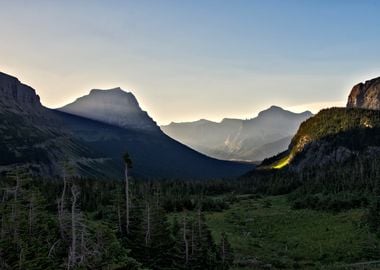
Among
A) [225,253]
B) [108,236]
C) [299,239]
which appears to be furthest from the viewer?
[299,239]

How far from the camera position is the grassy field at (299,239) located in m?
62.1

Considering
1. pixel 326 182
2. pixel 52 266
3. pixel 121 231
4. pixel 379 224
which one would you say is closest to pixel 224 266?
pixel 121 231

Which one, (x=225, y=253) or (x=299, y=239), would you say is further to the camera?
(x=299, y=239)

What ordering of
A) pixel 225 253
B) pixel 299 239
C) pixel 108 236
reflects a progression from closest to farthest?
pixel 108 236, pixel 225 253, pixel 299 239

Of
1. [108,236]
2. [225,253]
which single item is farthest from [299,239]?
[108,236]

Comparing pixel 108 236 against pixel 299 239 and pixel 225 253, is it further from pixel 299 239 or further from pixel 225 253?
pixel 299 239

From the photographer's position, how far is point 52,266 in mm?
33469

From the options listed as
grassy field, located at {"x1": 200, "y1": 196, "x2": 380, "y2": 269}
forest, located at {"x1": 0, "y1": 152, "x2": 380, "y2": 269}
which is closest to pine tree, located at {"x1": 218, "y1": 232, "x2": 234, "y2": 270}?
forest, located at {"x1": 0, "y1": 152, "x2": 380, "y2": 269}

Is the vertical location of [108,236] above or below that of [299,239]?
above

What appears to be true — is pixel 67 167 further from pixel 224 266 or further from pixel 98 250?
pixel 224 266

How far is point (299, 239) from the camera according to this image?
Result: 79.8m

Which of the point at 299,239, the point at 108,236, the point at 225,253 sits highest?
the point at 108,236

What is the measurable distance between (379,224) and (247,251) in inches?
913

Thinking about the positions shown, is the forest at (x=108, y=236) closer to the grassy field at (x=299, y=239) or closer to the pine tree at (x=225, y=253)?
the pine tree at (x=225, y=253)
